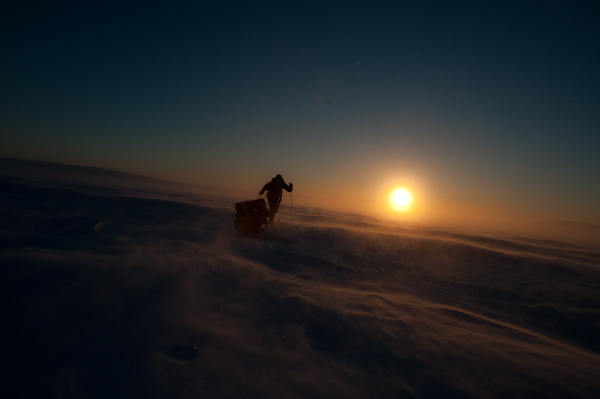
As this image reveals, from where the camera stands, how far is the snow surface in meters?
1.95

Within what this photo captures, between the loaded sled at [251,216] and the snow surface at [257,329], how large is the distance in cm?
236

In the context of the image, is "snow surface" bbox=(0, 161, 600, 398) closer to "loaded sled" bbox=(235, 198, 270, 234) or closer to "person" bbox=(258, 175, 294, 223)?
"loaded sled" bbox=(235, 198, 270, 234)

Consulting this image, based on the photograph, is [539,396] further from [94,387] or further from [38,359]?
[38,359]

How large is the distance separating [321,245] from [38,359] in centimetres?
726

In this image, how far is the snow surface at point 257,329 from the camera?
1.95 m

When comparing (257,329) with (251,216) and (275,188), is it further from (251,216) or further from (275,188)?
(275,188)

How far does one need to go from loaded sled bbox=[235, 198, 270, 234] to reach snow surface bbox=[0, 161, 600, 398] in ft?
7.76

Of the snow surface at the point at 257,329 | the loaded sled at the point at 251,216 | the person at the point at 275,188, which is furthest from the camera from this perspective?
the person at the point at 275,188

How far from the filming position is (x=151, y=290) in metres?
3.18

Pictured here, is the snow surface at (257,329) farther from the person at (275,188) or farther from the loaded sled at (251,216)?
the person at (275,188)

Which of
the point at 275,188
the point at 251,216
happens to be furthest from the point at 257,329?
the point at 275,188

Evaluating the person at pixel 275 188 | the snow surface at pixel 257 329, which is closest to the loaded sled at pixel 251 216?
the person at pixel 275 188

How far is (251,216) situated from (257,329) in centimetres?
597

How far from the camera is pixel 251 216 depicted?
8.52m
